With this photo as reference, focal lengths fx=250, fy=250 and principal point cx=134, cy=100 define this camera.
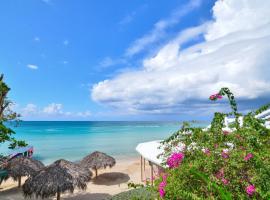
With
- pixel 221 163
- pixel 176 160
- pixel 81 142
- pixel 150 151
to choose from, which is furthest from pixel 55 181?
pixel 81 142

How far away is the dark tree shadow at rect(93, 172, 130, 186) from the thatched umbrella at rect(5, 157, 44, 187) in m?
3.45

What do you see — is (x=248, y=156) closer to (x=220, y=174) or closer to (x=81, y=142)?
(x=220, y=174)

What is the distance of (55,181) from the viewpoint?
9.21 m

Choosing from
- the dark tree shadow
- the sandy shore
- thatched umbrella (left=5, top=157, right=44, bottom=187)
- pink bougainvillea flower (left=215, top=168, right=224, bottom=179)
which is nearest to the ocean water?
pink bougainvillea flower (left=215, top=168, right=224, bottom=179)

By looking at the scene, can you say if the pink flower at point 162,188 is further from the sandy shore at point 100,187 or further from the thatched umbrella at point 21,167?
the thatched umbrella at point 21,167

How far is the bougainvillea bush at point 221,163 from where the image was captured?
2955 millimetres

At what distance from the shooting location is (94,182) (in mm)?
13914

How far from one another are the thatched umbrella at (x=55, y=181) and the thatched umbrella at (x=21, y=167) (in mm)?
2314

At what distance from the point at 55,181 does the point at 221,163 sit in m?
7.46

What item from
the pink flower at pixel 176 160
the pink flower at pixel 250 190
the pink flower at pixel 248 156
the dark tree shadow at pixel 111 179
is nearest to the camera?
the pink flower at pixel 250 190

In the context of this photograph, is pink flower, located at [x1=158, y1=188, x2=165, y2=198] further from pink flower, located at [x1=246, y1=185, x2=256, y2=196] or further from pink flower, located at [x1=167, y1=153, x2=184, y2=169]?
pink flower, located at [x1=246, y1=185, x2=256, y2=196]

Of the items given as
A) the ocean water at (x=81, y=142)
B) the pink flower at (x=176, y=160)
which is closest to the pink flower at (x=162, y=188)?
the pink flower at (x=176, y=160)

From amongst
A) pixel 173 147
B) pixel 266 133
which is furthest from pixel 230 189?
pixel 173 147

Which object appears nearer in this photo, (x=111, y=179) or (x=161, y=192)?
(x=161, y=192)
